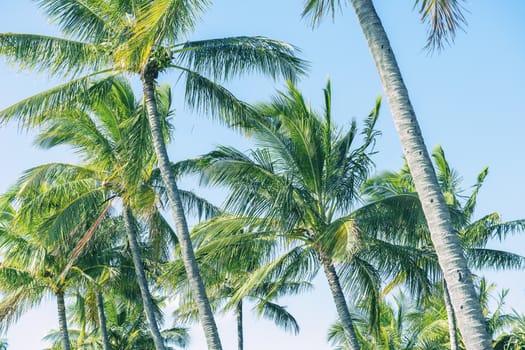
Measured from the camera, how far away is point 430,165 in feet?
25.8

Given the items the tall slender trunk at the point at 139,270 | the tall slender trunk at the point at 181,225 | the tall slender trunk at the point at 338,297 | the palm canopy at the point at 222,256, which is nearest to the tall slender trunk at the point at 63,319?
the tall slender trunk at the point at 139,270

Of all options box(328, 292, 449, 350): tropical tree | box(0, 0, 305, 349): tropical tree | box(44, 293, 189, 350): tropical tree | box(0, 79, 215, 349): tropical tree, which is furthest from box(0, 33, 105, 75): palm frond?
box(44, 293, 189, 350): tropical tree

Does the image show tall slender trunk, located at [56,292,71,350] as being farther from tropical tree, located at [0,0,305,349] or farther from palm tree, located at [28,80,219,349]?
tropical tree, located at [0,0,305,349]

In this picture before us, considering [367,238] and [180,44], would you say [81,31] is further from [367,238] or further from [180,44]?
[367,238]

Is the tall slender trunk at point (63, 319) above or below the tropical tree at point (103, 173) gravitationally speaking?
below

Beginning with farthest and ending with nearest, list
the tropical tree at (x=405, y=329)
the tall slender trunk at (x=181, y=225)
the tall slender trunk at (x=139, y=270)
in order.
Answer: the tropical tree at (x=405, y=329) < the tall slender trunk at (x=139, y=270) < the tall slender trunk at (x=181, y=225)

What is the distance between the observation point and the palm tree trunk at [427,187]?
7.19 metres

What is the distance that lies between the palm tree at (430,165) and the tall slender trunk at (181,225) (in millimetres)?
5954

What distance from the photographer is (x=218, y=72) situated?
49.2 feet

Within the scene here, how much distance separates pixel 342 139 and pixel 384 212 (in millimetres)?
1896

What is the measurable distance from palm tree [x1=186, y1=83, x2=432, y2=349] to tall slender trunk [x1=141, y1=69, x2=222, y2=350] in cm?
135

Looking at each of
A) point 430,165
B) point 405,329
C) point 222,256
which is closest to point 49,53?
point 222,256

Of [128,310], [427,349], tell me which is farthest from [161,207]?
[128,310]

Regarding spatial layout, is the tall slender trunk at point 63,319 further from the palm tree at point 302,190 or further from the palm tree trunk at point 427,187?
the palm tree trunk at point 427,187
